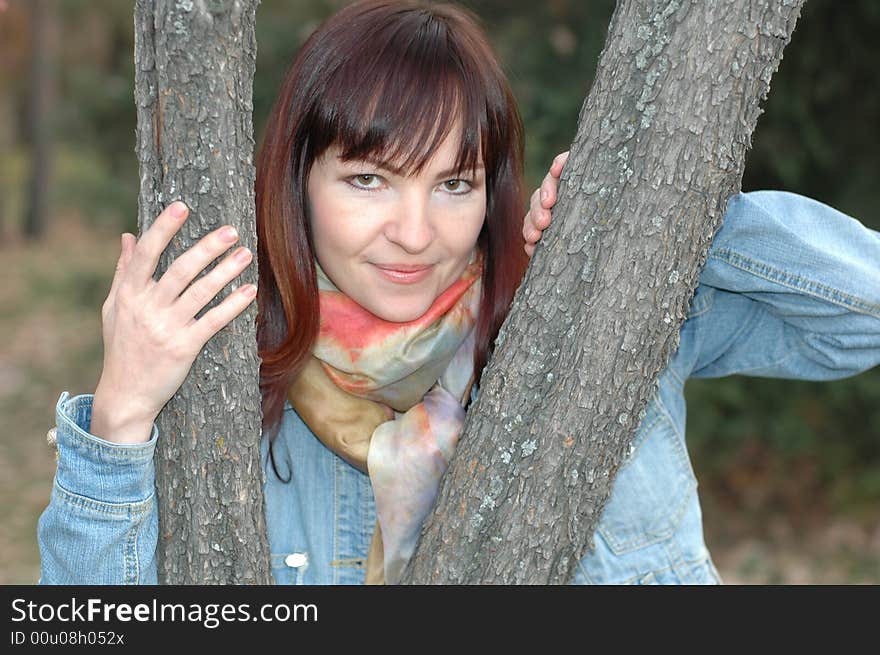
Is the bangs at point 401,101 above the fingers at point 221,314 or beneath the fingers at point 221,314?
above

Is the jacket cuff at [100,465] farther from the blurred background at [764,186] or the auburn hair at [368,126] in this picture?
the blurred background at [764,186]

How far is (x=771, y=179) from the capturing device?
16.7ft

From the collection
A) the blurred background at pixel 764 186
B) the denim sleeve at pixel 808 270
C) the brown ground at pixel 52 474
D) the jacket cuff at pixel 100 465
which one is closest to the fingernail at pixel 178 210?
the jacket cuff at pixel 100 465

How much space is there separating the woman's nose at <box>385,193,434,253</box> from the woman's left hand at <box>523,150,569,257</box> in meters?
0.22

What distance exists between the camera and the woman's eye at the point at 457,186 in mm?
1867

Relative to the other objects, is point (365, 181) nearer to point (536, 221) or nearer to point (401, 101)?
point (401, 101)

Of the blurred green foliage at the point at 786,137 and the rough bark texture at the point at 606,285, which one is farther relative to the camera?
the blurred green foliage at the point at 786,137

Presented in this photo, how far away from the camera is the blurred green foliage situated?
4820 mm

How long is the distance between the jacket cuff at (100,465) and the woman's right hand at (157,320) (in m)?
0.02

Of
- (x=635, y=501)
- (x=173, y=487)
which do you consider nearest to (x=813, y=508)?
(x=635, y=501)

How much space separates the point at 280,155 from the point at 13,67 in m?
19.2

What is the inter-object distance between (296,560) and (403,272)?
2.10ft

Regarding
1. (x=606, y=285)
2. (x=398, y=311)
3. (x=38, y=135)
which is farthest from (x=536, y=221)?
(x=38, y=135)

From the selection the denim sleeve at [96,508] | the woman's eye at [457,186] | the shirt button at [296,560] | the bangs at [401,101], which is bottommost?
the shirt button at [296,560]
